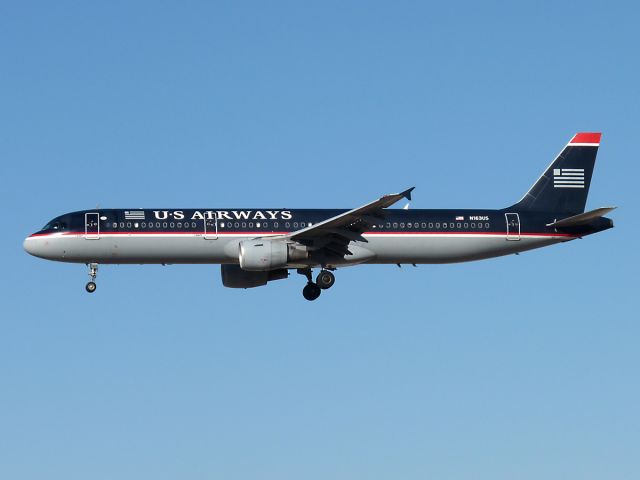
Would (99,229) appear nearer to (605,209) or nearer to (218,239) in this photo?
(218,239)

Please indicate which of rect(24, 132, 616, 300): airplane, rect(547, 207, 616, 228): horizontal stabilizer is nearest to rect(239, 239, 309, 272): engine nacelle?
rect(24, 132, 616, 300): airplane

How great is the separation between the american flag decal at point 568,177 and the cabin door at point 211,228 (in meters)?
18.5

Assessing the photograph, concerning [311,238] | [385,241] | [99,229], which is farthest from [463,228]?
[99,229]

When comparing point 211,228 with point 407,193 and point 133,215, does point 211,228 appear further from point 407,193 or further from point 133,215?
point 407,193

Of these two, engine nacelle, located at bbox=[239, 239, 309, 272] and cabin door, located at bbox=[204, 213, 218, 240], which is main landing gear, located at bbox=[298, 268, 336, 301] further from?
cabin door, located at bbox=[204, 213, 218, 240]

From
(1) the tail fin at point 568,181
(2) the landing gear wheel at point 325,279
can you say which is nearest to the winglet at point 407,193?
(2) the landing gear wheel at point 325,279

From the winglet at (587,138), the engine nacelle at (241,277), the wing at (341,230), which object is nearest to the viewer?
the wing at (341,230)

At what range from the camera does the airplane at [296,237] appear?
196 feet

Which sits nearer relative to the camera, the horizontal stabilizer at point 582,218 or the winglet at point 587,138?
the horizontal stabilizer at point 582,218

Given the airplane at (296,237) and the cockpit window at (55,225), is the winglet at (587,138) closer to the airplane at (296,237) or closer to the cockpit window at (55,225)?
the airplane at (296,237)

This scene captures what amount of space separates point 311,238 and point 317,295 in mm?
4352

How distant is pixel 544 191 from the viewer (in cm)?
6675

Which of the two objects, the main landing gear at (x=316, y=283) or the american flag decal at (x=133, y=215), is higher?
the american flag decal at (x=133, y=215)

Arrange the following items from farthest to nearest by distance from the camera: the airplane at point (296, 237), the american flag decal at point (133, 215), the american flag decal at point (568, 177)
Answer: the american flag decal at point (568, 177)
the american flag decal at point (133, 215)
the airplane at point (296, 237)
